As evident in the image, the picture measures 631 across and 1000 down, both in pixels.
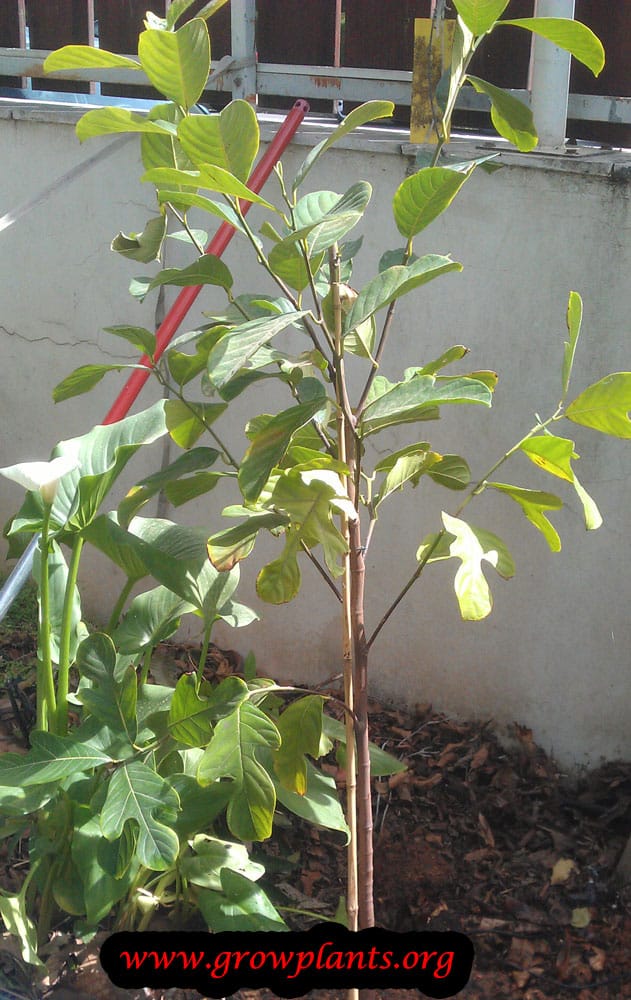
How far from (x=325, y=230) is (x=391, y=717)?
164cm

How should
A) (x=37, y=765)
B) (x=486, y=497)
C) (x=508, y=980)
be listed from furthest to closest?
(x=486, y=497) < (x=508, y=980) < (x=37, y=765)

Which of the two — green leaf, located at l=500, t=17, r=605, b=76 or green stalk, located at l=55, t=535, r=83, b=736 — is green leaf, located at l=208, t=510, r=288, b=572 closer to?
green stalk, located at l=55, t=535, r=83, b=736

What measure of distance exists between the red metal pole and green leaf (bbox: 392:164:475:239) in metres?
0.82

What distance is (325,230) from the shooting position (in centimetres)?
135

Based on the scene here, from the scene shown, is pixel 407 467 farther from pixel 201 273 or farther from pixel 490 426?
pixel 490 426

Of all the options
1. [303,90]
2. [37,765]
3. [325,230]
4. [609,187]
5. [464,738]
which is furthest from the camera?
[303,90]

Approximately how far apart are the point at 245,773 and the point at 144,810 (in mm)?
193

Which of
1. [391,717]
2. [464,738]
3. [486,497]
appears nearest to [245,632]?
[391,717]

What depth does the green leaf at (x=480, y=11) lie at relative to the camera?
1.36 meters

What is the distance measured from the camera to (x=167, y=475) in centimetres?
166

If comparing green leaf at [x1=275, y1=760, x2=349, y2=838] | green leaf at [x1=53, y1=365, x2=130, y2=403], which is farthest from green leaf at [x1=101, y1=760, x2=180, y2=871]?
green leaf at [x1=53, y1=365, x2=130, y2=403]

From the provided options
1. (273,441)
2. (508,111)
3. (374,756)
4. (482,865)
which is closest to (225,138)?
(273,441)

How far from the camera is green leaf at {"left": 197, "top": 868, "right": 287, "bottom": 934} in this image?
5.51ft

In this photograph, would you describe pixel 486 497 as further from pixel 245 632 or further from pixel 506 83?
pixel 506 83
